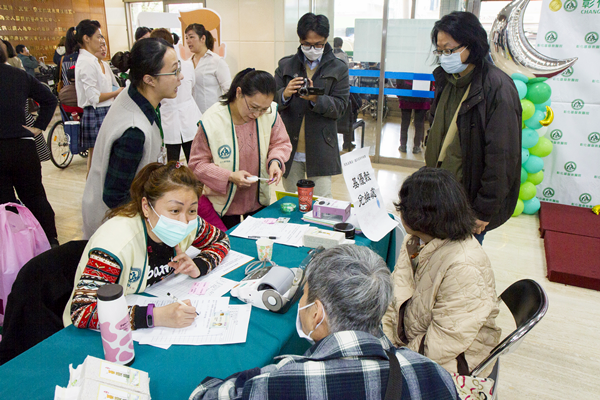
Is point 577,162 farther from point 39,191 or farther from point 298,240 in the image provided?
point 39,191

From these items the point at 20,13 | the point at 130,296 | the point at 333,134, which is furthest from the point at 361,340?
the point at 20,13

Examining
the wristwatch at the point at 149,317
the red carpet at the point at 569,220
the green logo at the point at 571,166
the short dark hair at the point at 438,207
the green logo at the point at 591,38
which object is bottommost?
the red carpet at the point at 569,220

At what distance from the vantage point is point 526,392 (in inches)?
79.0

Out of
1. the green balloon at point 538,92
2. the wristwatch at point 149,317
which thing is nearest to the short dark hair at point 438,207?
the wristwatch at point 149,317

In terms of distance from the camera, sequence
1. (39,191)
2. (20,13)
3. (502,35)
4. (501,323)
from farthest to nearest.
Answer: (20,13), (502,35), (39,191), (501,323)

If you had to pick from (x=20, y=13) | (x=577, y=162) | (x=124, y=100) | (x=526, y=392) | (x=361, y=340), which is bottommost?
(x=526, y=392)

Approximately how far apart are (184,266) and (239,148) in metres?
0.85

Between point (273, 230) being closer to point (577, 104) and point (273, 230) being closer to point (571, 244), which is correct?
point (571, 244)

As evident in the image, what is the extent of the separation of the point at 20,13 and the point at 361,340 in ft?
35.2

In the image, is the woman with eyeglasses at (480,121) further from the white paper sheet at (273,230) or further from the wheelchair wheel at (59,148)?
the wheelchair wheel at (59,148)

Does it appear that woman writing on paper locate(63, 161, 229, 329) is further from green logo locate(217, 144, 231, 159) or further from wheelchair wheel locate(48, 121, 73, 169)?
wheelchair wheel locate(48, 121, 73, 169)

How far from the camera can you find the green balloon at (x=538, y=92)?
355cm

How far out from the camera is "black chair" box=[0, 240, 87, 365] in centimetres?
128

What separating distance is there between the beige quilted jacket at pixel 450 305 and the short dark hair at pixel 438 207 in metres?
0.06
